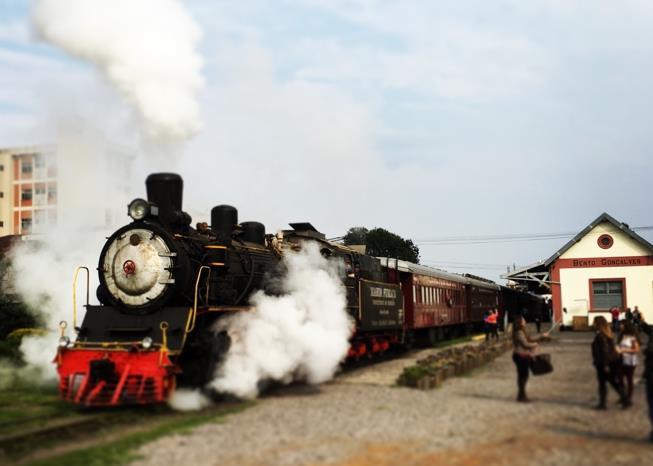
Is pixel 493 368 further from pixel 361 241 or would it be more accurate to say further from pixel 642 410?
pixel 361 241

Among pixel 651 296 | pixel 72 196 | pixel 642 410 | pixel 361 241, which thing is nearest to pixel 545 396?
pixel 642 410

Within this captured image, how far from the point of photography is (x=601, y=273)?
3170 cm

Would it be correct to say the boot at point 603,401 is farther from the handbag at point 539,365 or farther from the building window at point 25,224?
the building window at point 25,224

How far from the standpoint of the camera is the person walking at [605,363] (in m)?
10.3

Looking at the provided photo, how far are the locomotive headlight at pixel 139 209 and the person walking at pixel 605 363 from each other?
756 centimetres

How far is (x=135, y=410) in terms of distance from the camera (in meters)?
11.1

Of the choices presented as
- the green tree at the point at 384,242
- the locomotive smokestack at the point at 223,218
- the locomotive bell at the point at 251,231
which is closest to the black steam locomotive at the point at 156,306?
the locomotive smokestack at the point at 223,218

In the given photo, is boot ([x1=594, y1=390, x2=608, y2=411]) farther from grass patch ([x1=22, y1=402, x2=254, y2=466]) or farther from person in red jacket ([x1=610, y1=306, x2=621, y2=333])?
person in red jacket ([x1=610, y1=306, x2=621, y2=333])

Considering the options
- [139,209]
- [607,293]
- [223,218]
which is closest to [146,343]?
[139,209]

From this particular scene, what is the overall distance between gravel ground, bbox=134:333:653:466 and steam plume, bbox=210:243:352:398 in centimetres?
61

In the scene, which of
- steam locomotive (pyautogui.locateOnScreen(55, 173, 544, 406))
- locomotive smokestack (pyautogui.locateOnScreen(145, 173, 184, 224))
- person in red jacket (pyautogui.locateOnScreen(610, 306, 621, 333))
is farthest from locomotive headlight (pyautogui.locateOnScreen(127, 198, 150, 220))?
person in red jacket (pyautogui.locateOnScreen(610, 306, 621, 333))

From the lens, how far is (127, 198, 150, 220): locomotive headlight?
11961 millimetres

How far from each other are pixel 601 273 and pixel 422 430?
2560 centimetres

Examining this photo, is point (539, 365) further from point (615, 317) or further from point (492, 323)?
point (615, 317)
